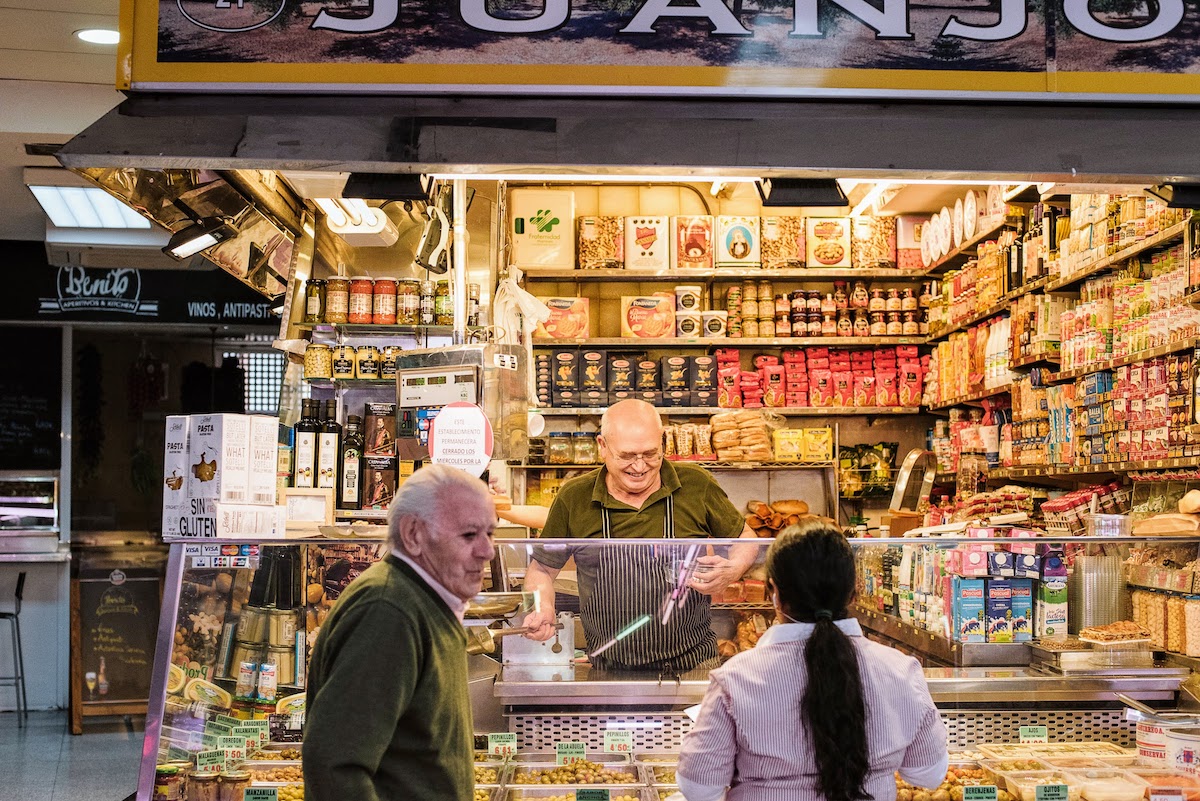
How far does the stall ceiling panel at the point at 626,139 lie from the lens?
3.19 m

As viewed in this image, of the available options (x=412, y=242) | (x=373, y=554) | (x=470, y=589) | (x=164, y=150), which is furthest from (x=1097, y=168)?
(x=412, y=242)

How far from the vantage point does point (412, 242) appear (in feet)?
22.0

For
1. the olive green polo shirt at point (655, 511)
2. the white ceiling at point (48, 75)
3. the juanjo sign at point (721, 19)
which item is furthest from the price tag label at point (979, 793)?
the white ceiling at point (48, 75)

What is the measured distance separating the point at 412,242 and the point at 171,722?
13.1 ft

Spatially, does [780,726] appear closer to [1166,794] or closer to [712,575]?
[712,575]

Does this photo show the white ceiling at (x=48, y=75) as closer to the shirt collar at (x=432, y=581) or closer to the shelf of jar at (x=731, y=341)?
the shelf of jar at (x=731, y=341)

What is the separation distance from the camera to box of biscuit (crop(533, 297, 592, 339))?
8094 millimetres

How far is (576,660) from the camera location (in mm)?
3422

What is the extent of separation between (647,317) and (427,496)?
591 cm

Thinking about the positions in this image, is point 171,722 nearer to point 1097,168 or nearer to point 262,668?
point 262,668

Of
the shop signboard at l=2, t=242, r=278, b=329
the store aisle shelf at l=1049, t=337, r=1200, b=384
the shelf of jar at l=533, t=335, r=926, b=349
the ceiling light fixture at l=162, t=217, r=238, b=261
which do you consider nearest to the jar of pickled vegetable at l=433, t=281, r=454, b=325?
the ceiling light fixture at l=162, t=217, r=238, b=261

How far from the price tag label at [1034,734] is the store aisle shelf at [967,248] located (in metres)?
4.04

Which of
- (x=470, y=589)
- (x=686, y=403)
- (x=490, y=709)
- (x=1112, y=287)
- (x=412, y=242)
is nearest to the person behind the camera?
(x=470, y=589)

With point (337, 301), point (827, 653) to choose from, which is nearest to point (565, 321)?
point (337, 301)
